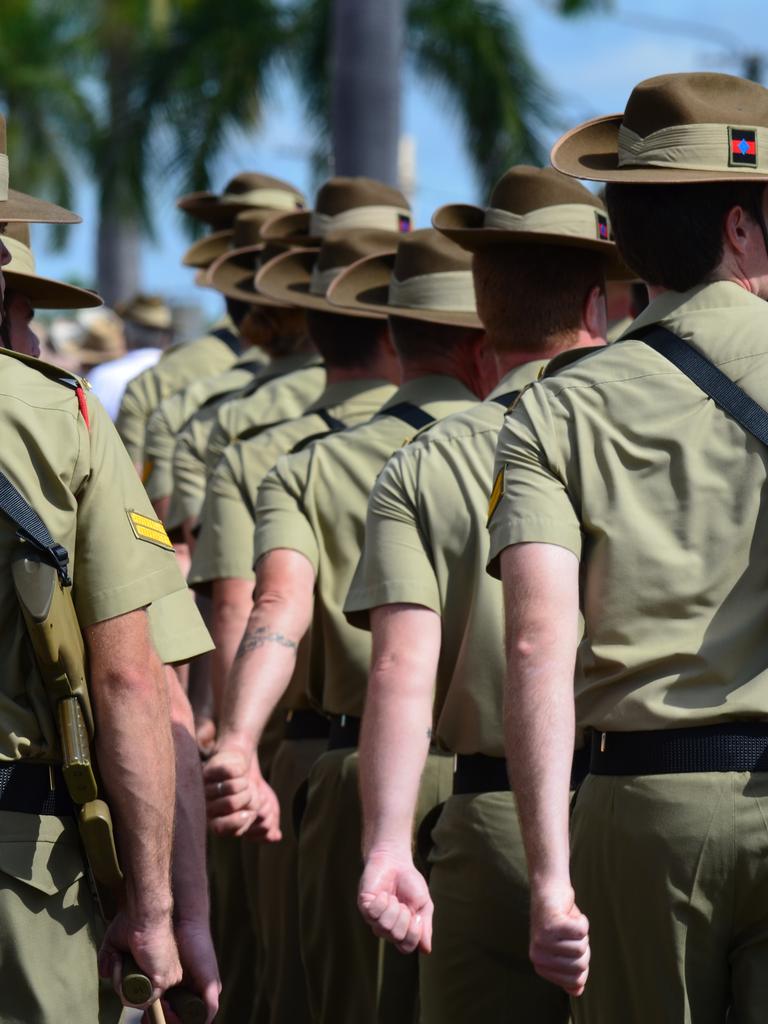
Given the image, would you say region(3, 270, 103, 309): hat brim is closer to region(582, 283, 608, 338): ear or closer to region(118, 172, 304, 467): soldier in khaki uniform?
region(582, 283, 608, 338): ear

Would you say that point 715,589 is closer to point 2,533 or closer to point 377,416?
point 2,533

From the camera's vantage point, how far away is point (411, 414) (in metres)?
4.93

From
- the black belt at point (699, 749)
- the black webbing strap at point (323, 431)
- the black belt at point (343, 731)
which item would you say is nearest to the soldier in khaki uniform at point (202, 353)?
the black webbing strap at point (323, 431)

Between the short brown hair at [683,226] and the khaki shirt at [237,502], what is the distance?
2362 mm

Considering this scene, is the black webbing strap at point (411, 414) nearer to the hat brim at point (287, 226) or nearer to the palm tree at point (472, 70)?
the hat brim at point (287, 226)

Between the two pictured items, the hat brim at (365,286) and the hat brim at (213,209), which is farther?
the hat brim at (213,209)

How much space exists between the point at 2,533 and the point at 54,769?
0.43 meters

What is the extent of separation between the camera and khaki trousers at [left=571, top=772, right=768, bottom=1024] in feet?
10.3

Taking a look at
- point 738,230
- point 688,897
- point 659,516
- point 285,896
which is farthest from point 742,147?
point 285,896

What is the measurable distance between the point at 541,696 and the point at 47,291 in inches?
73.0

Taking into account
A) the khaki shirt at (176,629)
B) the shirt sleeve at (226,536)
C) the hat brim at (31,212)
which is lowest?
the shirt sleeve at (226,536)

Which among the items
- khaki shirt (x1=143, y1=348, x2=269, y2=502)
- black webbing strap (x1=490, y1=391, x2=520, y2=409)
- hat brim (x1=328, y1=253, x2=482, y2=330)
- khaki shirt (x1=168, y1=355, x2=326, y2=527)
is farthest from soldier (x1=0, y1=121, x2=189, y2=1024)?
khaki shirt (x1=143, y1=348, x2=269, y2=502)

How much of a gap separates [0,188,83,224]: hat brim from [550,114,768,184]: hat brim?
1020mm

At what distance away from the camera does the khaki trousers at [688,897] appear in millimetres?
3137
